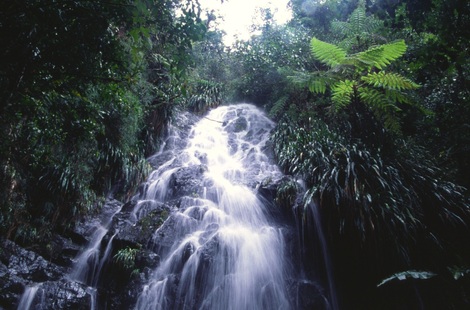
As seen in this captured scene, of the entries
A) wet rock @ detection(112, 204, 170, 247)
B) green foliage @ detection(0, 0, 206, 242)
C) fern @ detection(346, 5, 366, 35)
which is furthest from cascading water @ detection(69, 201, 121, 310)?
fern @ detection(346, 5, 366, 35)

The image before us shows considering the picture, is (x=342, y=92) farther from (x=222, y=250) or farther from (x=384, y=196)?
(x=222, y=250)

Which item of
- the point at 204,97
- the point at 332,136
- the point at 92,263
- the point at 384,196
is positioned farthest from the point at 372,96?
the point at 204,97

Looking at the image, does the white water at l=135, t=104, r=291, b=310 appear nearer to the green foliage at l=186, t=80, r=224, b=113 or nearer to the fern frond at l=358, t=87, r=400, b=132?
the fern frond at l=358, t=87, r=400, b=132

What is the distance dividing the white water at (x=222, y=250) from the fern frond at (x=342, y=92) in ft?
9.83

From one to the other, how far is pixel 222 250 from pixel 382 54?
517 centimetres

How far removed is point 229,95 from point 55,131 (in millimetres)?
11001

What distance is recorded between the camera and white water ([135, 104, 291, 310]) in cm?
534

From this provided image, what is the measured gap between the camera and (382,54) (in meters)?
5.15

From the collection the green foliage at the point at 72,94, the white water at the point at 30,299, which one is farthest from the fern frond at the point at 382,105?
the white water at the point at 30,299

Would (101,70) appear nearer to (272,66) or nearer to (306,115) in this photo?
(306,115)

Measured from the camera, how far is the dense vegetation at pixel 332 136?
2680mm

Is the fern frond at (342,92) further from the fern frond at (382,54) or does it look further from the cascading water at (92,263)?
the cascading water at (92,263)

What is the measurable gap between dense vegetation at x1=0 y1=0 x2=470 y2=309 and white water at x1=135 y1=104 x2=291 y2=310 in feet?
3.10

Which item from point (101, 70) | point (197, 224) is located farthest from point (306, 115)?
point (101, 70)
